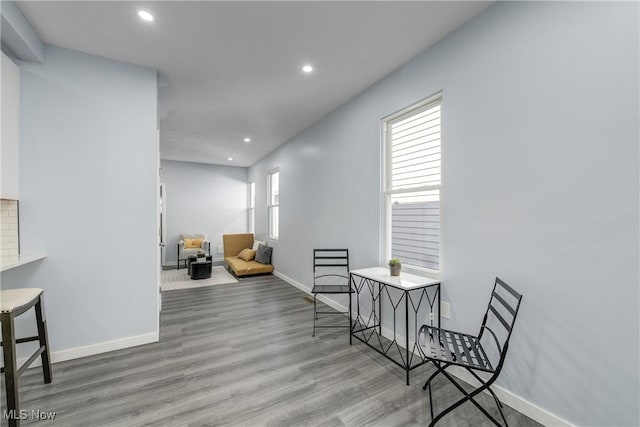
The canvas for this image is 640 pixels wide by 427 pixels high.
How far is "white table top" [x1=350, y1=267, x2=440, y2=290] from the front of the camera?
7.10 ft

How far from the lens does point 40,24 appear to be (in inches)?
83.2

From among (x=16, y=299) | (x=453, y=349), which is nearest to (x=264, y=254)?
(x=16, y=299)

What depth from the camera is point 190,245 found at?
23.2 ft

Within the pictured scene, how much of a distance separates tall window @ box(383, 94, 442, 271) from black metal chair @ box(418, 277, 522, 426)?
61 cm

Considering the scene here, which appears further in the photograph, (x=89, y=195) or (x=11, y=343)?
(x=89, y=195)

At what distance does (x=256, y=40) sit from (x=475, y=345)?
2919mm

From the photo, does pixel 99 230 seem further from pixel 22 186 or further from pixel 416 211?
pixel 416 211

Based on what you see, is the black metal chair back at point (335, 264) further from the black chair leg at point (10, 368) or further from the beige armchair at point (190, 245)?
the beige armchair at point (190, 245)

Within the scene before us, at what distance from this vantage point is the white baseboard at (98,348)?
7.76 feet

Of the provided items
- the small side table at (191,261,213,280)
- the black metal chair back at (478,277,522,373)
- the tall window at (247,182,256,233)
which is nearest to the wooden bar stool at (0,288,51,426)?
the black metal chair back at (478,277,522,373)

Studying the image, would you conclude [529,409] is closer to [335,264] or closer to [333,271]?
[335,264]

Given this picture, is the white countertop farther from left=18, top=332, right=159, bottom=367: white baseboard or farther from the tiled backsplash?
left=18, top=332, right=159, bottom=367: white baseboard

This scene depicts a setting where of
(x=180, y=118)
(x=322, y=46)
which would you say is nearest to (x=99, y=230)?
(x=180, y=118)

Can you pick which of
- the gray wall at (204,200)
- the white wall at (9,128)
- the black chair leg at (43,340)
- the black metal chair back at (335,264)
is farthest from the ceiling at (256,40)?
the gray wall at (204,200)
